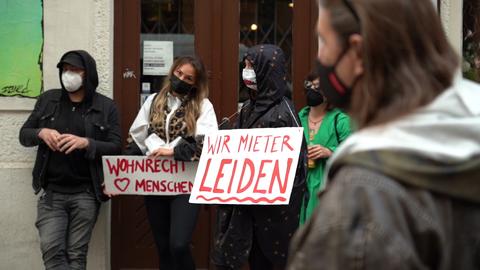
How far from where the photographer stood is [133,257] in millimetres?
6852

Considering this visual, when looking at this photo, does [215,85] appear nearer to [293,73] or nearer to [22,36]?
[293,73]

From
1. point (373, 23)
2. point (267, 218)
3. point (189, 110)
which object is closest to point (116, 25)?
point (189, 110)

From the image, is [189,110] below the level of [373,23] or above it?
below

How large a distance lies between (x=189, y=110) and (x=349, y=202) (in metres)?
4.38

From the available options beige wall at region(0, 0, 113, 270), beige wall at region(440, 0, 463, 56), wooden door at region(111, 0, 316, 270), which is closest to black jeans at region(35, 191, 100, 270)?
beige wall at region(0, 0, 113, 270)

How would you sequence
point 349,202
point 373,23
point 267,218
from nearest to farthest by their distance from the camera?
1. point 349,202
2. point 373,23
3. point 267,218

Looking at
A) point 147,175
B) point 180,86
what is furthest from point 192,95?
point 147,175

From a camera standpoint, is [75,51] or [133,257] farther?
[133,257]

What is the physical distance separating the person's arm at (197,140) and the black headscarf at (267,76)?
0.61m

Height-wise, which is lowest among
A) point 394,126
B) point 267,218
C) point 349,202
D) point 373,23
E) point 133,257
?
point 133,257

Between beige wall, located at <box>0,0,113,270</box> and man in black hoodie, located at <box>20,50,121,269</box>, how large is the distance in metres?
0.55

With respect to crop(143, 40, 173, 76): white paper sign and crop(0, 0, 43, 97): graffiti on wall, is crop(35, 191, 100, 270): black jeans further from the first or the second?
crop(143, 40, 173, 76): white paper sign

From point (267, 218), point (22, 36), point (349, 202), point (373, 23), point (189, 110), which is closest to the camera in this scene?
point (349, 202)

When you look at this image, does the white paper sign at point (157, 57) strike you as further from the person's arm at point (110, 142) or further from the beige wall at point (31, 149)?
the person's arm at point (110, 142)
